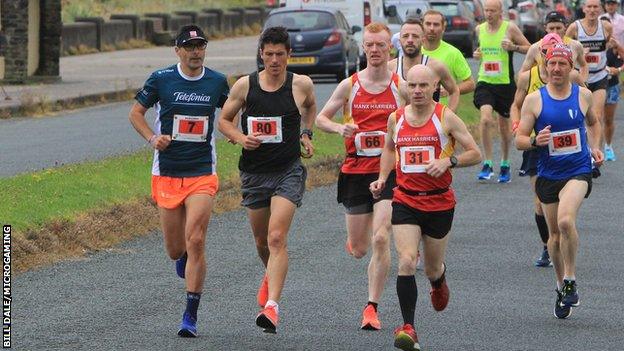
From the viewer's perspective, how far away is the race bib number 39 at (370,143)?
35.7 feet

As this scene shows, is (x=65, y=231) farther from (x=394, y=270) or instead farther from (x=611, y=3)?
(x=611, y=3)

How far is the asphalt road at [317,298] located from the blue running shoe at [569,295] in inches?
4.3

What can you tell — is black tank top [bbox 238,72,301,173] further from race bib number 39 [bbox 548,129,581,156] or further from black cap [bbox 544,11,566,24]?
black cap [bbox 544,11,566,24]

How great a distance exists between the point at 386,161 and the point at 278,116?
2.31 feet

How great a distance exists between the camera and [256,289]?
11727 millimetres

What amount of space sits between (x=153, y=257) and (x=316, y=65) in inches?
829

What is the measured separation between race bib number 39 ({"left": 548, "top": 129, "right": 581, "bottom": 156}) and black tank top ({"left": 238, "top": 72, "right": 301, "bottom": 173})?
174 cm

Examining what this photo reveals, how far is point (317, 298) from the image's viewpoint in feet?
37.3

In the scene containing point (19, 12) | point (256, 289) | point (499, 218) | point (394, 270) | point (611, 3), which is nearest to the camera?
point (256, 289)

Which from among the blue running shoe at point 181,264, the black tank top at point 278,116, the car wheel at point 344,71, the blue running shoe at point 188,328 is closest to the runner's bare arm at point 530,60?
the black tank top at point 278,116

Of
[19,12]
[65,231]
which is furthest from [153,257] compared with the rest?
[19,12]

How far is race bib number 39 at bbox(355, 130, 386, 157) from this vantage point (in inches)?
429

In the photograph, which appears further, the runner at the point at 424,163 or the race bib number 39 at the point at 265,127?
the race bib number 39 at the point at 265,127

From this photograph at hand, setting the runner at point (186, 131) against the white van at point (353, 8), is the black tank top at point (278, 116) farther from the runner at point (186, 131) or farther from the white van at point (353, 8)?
the white van at point (353, 8)
